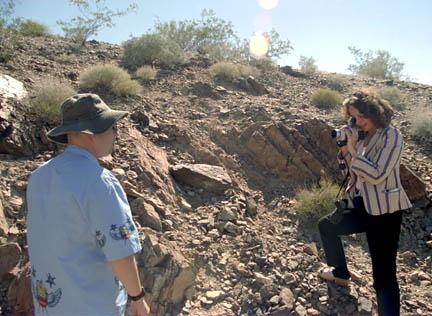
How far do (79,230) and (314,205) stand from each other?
3.86m

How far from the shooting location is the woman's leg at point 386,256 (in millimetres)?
2393

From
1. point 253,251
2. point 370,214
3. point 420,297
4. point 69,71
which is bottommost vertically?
point 420,297

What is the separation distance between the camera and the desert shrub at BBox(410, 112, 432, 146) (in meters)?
7.01

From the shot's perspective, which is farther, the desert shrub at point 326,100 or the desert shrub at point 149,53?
the desert shrub at point 149,53

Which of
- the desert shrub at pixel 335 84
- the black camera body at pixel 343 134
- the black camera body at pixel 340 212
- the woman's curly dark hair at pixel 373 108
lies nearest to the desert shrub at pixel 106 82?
the black camera body at pixel 343 134

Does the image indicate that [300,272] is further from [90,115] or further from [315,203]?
[90,115]

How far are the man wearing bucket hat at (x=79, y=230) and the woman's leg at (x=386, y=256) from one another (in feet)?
6.31

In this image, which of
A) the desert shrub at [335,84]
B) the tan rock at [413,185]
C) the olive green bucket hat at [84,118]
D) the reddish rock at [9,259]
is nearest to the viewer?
the olive green bucket hat at [84,118]

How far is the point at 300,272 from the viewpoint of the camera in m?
3.39

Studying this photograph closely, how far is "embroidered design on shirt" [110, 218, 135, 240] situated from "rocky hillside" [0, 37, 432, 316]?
61.3 inches

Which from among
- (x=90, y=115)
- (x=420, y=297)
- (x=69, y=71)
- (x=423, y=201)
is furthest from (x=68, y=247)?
(x=69, y=71)

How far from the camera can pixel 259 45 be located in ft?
42.3

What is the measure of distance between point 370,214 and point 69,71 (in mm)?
6468

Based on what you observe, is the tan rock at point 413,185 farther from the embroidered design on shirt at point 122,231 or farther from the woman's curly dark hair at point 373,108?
the embroidered design on shirt at point 122,231
